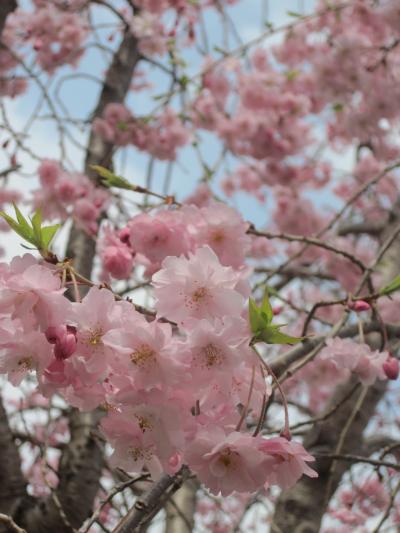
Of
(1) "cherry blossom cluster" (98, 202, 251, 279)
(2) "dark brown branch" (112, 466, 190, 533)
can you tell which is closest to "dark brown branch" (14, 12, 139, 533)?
(1) "cherry blossom cluster" (98, 202, 251, 279)

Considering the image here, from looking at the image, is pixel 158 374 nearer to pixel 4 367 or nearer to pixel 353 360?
pixel 4 367

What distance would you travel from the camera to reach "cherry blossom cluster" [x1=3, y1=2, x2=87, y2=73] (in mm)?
4535

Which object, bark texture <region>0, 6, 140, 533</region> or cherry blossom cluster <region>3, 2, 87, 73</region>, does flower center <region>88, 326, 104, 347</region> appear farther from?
cherry blossom cluster <region>3, 2, 87, 73</region>

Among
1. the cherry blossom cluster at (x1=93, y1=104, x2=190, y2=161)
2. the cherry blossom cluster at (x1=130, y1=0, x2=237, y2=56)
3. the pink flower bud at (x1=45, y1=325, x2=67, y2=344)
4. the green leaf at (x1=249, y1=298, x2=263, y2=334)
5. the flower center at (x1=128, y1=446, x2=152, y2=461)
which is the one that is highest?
the cherry blossom cluster at (x1=130, y1=0, x2=237, y2=56)

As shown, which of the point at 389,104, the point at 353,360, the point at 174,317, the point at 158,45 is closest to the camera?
the point at 174,317

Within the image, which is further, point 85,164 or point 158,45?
point 158,45

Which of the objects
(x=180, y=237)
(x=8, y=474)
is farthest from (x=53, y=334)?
(x=8, y=474)

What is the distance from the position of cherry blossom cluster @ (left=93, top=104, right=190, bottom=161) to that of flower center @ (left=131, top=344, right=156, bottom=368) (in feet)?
9.56

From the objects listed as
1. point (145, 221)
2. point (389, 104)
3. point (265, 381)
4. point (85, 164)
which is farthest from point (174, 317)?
point (389, 104)

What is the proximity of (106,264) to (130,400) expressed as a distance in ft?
2.50

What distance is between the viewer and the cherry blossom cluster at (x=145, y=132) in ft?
12.7

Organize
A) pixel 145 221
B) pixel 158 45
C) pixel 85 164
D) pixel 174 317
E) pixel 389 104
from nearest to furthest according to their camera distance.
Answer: pixel 174 317
pixel 145 221
pixel 85 164
pixel 389 104
pixel 158 45

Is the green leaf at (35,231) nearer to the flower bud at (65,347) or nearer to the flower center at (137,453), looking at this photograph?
the flower bud at (65,347)

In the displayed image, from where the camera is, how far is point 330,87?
4266mm
